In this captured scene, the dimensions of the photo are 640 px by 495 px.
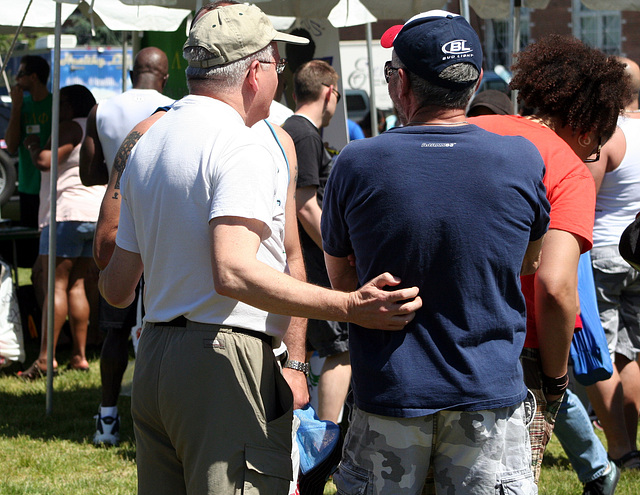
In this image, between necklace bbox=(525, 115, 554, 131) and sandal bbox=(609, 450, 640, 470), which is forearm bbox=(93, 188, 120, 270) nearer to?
necklace bbox=(525, 115, 554, 131)

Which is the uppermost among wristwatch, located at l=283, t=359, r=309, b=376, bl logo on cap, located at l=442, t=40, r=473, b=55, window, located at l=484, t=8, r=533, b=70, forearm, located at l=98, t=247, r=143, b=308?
window, located at l=484, t=8, r=533, b=70

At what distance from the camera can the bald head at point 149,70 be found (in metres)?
4.87

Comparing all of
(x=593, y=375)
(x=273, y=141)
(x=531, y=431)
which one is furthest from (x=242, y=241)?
(x=593, y=375)

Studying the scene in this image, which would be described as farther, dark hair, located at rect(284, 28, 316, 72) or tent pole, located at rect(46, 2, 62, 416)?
dark hair, located at rect(284, 28, 316, 72)

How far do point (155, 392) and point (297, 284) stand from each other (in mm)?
498

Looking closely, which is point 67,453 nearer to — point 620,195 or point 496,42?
point 620,195

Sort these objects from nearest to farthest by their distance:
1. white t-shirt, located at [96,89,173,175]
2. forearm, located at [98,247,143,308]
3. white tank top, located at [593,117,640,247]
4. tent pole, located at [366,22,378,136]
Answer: forearm, located at [98,247,143,308]
white tank top, located at [593,117,640,247]
white t-shirt, located at [96,89,173,175]
tent pole, located at [366,22,378,136]

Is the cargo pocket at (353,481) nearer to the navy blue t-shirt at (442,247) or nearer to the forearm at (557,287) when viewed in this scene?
the navy blue t-shirt at (442,247)

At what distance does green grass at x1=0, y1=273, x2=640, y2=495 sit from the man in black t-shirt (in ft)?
2.02

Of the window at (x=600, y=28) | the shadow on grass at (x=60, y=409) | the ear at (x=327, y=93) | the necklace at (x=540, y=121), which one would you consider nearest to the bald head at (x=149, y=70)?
the ear at (x=327, y=93)

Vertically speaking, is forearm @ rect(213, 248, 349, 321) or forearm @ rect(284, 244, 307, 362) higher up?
forearm @ rect(213, 248, 349, 321)

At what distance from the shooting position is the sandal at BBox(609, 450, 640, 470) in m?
3.98

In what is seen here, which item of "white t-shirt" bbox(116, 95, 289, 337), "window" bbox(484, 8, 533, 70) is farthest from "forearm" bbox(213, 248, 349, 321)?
"window" bbox(484, 8, 533, 70)

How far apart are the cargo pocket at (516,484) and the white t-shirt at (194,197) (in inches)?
27.1
